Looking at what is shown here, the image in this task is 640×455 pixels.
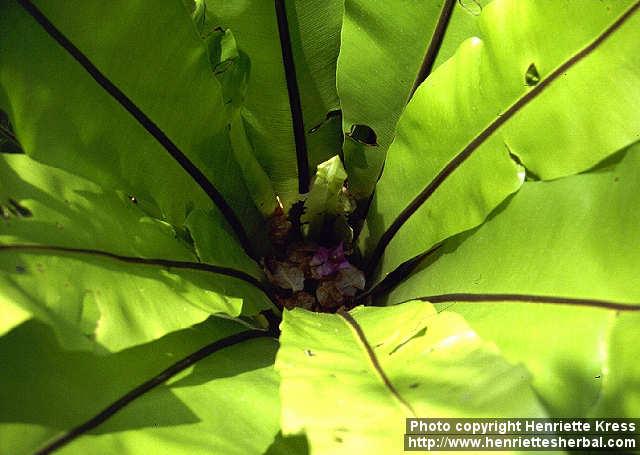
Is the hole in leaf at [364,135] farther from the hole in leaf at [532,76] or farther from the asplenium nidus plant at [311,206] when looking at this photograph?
the hole in leaf at [532,76]

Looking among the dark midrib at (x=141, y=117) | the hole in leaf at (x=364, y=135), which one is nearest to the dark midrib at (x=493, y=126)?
the hole in leaf at (x=364, y=135)

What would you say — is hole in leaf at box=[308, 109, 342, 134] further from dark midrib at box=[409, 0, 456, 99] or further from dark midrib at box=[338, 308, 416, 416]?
dark midrib at box=[338, 308, 416, 416]

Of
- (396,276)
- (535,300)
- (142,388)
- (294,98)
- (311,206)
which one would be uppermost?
(294,98)

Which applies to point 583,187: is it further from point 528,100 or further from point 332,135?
point 332,135

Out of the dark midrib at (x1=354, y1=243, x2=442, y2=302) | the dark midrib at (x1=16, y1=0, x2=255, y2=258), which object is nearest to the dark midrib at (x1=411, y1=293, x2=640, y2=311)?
the dark midrib at (x1=354, y1=243, x2=442, y2=302)

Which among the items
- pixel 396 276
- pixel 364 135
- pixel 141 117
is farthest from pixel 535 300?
pixel 141 117

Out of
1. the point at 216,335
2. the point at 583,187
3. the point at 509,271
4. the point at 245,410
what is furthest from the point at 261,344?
the point at 583,187

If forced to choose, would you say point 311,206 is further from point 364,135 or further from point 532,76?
point 532,76
